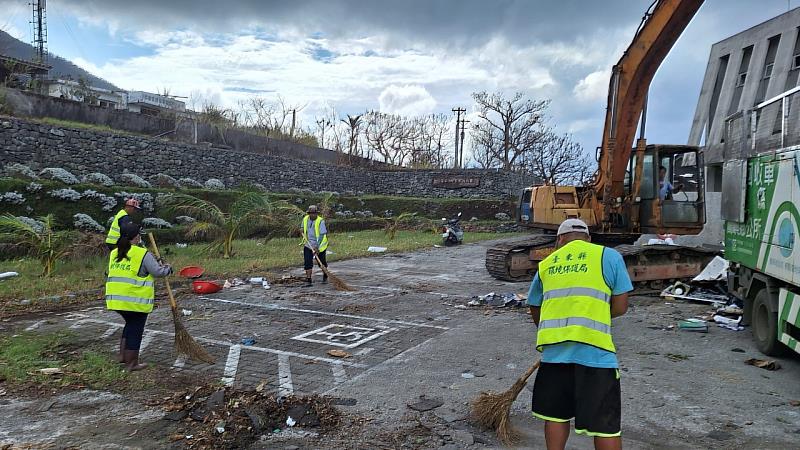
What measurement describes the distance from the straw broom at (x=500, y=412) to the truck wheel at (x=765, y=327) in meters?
3.68

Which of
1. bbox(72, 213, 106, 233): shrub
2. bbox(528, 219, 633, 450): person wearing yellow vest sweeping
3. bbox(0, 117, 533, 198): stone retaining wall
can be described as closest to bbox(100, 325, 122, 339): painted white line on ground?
bbox(528, 219, 633, 450): person wearing yellow vest sweeping

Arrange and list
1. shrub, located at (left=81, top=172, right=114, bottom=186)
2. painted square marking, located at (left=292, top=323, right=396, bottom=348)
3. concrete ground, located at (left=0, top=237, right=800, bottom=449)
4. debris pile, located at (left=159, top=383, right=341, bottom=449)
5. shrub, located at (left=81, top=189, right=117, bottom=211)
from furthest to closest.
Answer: shrub, located at (left=81, top=172, right=114, bottom=186) → shrub, located at (left=81, top=189, right=117, bottom=211) → painted square marking, located at (left=292, top=323, right=396, bottom=348) → concrete ground, located at (left=0, top=237, right=800, bottom=449) → debris pile, located at (left=159, top=383, right=341, bottom=449)

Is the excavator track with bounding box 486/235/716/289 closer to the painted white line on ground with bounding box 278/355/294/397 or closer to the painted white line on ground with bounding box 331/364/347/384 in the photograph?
the painted white line on ground with bounding box 331/364/347/384

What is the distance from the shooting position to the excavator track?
37.5ft

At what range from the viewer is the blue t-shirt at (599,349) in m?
3.47

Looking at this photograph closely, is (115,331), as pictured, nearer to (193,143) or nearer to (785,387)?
(785,387)

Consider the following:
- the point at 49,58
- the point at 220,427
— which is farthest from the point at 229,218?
the point at 49,58

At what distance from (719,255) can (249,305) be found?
29.9 ft

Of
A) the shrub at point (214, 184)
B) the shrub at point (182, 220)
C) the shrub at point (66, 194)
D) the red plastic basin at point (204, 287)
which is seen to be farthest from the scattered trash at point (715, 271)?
the shrub at point (214, 184)

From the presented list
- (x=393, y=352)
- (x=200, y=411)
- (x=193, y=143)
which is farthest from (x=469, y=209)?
(x=200, y=411)

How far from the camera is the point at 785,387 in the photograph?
5.73 metres

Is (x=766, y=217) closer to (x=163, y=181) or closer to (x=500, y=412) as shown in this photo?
(x=500, y=412)

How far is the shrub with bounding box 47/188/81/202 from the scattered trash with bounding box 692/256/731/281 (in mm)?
15719

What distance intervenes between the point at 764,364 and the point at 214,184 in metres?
21.3
